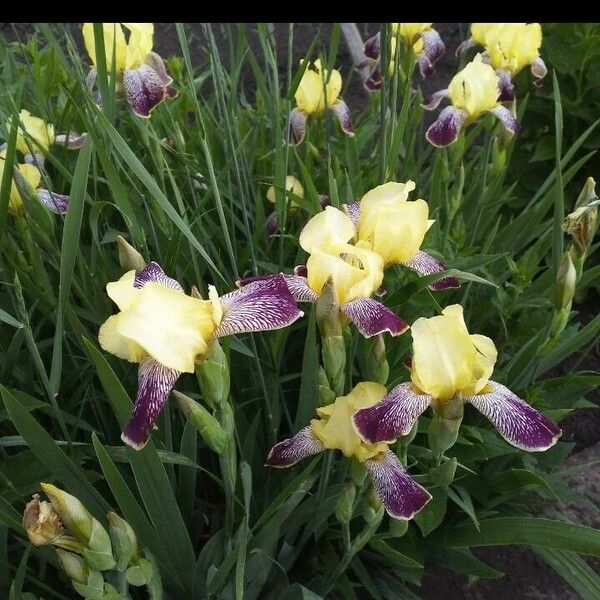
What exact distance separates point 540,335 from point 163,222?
0.71 meters

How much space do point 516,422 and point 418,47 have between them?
1242 mm

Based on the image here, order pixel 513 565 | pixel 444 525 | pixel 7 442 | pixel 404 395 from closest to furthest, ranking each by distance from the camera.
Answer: pixel 404 395 → pixel 7 442 → pixel 444 525 → pixel 513 565

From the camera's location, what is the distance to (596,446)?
164 centimetres

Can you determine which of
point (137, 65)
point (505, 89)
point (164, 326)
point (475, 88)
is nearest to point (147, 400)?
point (164, 326)

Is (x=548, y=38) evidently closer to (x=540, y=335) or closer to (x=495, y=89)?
(x=495, y=89)

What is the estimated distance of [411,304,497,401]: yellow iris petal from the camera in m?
0.80

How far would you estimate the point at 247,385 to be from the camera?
53.1 inches

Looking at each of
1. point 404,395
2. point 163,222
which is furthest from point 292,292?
point 163,222

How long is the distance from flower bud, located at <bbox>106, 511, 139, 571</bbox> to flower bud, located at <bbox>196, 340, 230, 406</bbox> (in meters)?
0.16

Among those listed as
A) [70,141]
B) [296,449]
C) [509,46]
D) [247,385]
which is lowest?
[247,385]

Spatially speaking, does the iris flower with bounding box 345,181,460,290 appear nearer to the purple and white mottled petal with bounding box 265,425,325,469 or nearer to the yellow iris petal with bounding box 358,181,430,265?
the yellow iris petal with bounding box 358,181,430,265

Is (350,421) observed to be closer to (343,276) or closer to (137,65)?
(343,276)

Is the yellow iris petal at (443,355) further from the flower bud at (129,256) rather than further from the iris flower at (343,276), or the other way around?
the flower bud at (129,256)

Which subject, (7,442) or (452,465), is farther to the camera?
(7,442)
